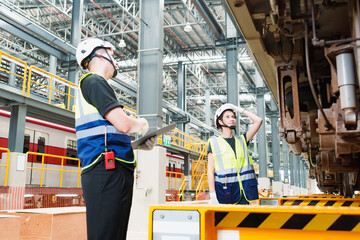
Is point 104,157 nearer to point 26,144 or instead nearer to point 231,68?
point 26,144

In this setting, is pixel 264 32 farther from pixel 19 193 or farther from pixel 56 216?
pixel 19 193

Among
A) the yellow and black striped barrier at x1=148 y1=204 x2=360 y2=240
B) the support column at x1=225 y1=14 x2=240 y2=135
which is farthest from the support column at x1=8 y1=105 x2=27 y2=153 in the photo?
the yellow and black striped barrier at x1=148 y1=204 x2=360 y2=240

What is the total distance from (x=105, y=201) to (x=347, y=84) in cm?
154

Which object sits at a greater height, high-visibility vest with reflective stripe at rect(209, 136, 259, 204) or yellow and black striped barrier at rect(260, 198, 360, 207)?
high-visibility vest with reflective stripe at rect(209, 136, 259, 204)

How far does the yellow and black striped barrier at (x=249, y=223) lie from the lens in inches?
62.8

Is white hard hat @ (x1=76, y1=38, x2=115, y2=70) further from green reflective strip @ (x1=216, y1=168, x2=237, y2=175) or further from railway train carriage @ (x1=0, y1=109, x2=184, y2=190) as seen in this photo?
railway train carriage @ (x1=0, y1=109, x2=184, y2=190)

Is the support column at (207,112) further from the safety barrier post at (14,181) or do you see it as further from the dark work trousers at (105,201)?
the dark work trousers at (105,201)

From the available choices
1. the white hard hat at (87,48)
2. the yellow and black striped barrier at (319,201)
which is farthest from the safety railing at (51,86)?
the white hard hat at (87,48)

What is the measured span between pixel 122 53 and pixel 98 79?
1914 centimetres

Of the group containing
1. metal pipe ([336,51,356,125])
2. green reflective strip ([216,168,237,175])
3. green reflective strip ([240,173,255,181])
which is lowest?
green reflective strip ([240,173,255,181])

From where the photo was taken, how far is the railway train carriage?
10.0 metres

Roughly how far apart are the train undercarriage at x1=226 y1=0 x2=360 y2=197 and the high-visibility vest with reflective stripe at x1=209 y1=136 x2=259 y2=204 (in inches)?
28.4

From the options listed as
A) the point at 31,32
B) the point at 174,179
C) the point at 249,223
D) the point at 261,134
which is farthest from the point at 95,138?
the point at 261,134

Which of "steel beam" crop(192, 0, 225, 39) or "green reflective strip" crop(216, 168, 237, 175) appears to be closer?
"green reflective strip" crop(216, 168, 237, 175)
